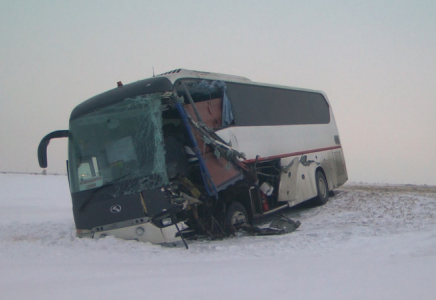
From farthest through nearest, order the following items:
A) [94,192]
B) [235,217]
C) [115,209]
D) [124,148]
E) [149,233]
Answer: [235,217]
[94,192]
[124,148]
[115,209]
[149,233]

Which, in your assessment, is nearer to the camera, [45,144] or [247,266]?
[247,266]

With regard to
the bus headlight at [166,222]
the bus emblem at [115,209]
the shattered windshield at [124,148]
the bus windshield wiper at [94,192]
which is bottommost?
the bus headlight at [166,222]

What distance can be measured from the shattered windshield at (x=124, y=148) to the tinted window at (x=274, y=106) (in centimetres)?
299

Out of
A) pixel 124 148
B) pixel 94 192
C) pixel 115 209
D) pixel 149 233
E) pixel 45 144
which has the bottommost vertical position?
pixel 149 233

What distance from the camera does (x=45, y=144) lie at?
9.29 metres

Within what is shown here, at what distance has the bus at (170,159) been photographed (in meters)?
8.11

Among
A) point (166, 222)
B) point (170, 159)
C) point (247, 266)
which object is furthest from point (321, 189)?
point (247, 266)

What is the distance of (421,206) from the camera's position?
11.4 metres

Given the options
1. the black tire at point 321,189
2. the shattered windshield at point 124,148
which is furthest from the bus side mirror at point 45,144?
the black tire at point 321,189

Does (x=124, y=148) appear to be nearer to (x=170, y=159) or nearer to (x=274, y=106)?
(x=170, y=159)

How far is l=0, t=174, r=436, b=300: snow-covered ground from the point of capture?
4582 millimetres

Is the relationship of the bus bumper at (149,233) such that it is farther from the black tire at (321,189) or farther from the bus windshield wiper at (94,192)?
the black tire at (321,189)

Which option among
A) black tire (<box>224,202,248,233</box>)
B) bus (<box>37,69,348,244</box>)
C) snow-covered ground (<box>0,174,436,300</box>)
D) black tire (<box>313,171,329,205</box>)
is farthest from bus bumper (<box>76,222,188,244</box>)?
black tire (<box>313,171,329,205</box>)

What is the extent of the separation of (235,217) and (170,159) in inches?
80.6
